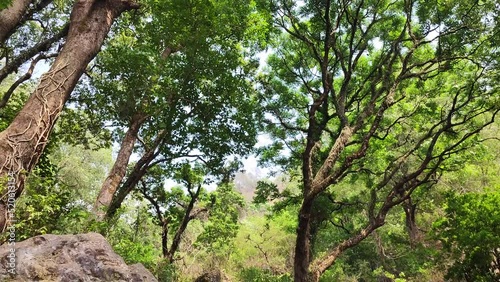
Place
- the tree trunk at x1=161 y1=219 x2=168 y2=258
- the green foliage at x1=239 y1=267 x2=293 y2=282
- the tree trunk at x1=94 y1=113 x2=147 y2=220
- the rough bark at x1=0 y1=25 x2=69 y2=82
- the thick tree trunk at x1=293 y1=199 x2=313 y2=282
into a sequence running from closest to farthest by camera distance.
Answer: the thick tree trunk at x1=293 y1=199 x2=313 y2=282
the tree trunk at x1=94 y1=113 x2=147 y2=220
the rough bark at x1=0 y1=25 x2=69 y2=82
the tree trunk at x1=161 y1=219 x2=168 y2=258
the green foliage at x1=239 y1=267 x2=293 y2=282

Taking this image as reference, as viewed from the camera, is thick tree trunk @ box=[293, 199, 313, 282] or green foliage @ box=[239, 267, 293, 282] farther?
green foliage @ box=[239, 267, 293, 282]

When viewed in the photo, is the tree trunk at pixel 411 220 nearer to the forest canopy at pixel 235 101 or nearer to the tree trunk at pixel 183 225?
the forest canopy at pixel 235 101

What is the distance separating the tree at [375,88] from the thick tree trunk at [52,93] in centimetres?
Answer: 411

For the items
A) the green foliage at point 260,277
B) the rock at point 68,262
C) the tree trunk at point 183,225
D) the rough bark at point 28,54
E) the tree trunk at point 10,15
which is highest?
the rough bark at point 28,54

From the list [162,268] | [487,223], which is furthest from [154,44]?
→ [487,223]

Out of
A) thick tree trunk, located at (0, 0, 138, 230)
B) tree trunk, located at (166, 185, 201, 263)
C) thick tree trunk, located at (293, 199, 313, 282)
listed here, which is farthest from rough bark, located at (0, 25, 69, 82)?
tree trunk, located at (166, 185, 201, 263)

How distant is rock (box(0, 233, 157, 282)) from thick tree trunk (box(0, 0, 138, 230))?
3.82 ft

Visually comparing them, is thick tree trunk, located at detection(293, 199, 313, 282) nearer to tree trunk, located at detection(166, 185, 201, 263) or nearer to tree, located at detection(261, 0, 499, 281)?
tree, located at detection(261, 0, 499, 281)

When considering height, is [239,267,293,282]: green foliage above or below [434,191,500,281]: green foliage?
below

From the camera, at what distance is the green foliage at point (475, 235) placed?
7.84m

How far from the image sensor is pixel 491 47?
7.38 m

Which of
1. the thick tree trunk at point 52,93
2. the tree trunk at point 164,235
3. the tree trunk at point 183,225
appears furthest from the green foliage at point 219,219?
the thick tree trunk at point 52,93

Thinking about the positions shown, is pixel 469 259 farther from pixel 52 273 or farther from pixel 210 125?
pixel 52 273

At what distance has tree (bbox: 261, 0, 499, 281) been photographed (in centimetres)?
720
